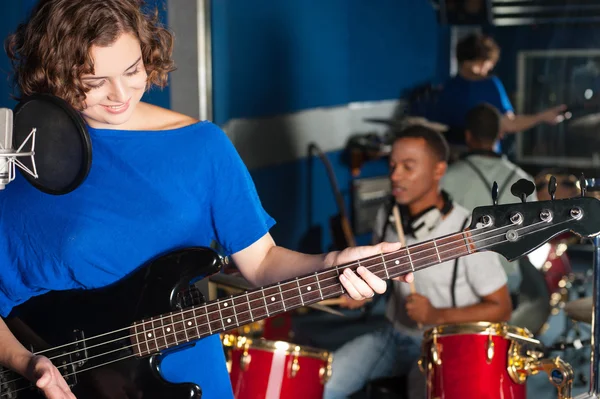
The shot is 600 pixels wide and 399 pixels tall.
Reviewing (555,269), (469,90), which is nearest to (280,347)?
(555,269)

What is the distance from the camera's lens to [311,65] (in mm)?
4859

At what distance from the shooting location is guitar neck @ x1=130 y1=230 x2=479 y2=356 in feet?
5.13

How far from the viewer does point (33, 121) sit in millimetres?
1592

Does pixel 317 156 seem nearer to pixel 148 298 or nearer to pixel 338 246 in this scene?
pixel 338 246

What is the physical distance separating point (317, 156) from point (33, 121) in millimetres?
3492

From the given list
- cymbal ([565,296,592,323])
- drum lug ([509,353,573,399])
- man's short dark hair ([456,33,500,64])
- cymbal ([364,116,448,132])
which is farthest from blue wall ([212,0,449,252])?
drum lug ([509,353,573,399])

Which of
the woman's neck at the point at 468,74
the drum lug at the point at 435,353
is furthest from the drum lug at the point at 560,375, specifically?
the woman's neck at the point at 468,74

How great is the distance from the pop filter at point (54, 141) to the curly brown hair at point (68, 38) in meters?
0.03

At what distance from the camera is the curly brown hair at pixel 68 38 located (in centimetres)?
150

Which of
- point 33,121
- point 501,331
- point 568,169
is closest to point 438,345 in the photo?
point 501,331

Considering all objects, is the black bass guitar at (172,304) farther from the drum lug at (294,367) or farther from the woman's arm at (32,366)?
the drum lug at (294,367)

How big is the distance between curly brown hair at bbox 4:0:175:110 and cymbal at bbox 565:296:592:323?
1910 millimetres

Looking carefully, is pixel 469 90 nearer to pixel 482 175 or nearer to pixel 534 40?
pixel 534 40

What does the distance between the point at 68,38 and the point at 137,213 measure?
0.35m
